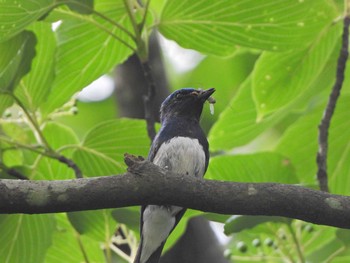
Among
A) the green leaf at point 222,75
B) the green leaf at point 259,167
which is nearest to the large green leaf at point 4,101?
the green leaf at point 259,167

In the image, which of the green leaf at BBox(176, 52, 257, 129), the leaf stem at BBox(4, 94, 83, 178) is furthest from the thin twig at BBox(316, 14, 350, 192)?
the green leaf at BBox(176, 52, 257, 129)

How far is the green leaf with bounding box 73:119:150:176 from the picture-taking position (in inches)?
168

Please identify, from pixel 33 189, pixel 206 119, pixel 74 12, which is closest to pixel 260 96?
pixel 74 12

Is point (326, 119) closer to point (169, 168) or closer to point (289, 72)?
point (289, 72)

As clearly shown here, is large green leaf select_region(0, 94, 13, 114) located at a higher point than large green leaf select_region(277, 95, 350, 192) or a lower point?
higher

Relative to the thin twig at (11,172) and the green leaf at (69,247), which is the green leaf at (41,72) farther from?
the green leaf at (69,247)

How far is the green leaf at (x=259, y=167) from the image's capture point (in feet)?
13.2

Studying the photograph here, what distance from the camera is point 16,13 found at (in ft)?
12.0

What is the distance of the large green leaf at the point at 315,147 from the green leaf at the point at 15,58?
1440mm

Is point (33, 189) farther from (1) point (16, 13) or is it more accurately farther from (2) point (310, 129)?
(2) point (310, 129)

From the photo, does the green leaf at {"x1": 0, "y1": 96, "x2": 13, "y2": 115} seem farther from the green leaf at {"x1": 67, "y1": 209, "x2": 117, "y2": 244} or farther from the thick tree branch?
the thick tree branch

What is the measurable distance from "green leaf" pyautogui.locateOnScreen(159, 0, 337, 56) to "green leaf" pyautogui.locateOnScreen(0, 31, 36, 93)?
661mm

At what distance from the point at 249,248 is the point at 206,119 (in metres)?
2.26

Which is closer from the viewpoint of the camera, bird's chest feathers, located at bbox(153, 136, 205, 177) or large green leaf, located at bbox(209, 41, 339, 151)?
bird's chest feathers, located at bbox(153, 136, 205, 177)
